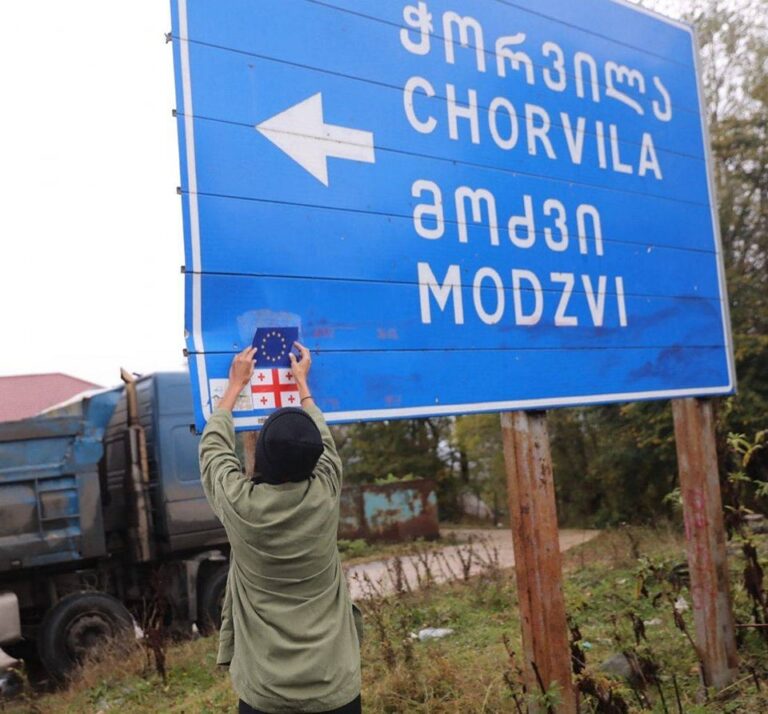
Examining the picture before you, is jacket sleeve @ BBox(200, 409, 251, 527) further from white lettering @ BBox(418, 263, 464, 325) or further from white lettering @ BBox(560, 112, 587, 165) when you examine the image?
white lettering @ BBox(560, 112, 587, 165)

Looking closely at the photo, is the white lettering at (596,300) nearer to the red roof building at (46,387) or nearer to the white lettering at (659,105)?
the white lettering at (659,105)

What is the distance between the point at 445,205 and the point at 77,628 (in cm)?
574

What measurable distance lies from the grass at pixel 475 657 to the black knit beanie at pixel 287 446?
127 cm

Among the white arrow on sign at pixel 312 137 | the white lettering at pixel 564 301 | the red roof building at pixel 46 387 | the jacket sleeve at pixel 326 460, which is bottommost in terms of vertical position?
the jacket sleeve at pixel 326 460

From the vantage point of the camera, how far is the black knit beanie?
7.36 ft

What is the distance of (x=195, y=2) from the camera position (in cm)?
254

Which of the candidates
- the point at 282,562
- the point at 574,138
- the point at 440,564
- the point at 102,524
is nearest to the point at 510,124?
the point at 574,138

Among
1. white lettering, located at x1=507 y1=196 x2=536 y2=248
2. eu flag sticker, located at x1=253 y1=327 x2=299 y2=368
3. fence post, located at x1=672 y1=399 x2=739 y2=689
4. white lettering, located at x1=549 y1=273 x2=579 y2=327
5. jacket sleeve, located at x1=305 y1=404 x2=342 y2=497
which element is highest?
white lettering, located at x1=507 y1=196 x2=536 y2=248

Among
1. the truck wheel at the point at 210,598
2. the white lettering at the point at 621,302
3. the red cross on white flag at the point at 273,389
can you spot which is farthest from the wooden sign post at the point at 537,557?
the truck wheel at the point at 210,598

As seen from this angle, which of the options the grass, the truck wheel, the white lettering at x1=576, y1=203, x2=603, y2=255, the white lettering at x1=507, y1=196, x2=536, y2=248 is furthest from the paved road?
the white lettering at x1=507, y1=196, x2=536, y2=248

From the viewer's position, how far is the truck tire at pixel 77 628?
706 centimetres

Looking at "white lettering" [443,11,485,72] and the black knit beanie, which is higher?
"white lettering" [443,11,485,72]

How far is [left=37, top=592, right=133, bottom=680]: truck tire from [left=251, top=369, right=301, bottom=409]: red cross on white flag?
524 cm

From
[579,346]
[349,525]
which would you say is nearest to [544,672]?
[579,346]
